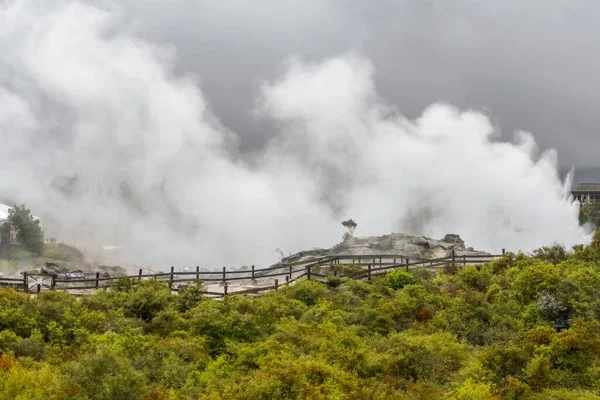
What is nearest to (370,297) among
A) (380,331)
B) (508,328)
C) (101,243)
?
(380,331)

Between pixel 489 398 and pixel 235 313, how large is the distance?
12954 millimetres

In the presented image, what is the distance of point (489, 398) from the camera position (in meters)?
15.8

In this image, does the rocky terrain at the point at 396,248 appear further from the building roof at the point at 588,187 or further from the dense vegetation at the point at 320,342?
the building roof at the point at 588,187

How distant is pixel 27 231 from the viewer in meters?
100

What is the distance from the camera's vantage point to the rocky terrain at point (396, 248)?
65375mm

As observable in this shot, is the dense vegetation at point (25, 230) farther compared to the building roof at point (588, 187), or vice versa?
the building roof at point (588, 187)

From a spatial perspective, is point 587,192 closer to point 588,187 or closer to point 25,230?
point 588,187

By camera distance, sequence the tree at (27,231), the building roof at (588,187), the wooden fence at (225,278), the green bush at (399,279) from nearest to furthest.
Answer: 1. the wooden fence at (225,278)
2. the green bush at (399,279)
3. the tree at (27,231)
4. the building roof at (588,187)

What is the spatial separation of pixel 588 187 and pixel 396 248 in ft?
476

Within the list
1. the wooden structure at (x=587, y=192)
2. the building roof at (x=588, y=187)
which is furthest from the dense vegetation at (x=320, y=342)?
the building roof at (x=588, y=187)

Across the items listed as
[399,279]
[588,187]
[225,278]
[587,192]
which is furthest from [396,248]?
[588,187]

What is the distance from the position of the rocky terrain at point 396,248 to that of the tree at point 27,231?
50077 mm

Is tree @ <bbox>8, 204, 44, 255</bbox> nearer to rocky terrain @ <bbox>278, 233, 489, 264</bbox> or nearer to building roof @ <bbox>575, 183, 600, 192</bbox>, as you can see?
rocky terrain @ <bbox>278, 233, 489, 264</bbox>

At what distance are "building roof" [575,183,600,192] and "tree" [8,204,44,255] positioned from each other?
15121 centimetres
